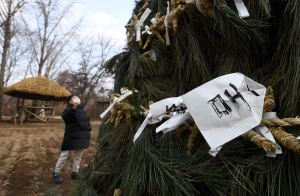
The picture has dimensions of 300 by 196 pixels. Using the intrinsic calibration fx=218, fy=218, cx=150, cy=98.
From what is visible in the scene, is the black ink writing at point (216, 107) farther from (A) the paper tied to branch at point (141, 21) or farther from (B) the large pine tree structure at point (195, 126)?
(A) the paper tied to branch at point (141, 21)

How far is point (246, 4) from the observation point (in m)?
0.49

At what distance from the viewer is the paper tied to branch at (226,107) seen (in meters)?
0.38

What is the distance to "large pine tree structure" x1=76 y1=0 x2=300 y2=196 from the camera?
41 cm

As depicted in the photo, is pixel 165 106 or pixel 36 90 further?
pixel 36 90

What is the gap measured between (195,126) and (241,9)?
0.89 feet

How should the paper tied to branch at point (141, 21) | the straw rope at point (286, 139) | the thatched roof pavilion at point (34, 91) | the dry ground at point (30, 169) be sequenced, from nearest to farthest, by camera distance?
the straw rope at point (286, 139), the paper tied to branch at point (141, 21), the dry ground at point (30, 169), the thatched roof pavilion at point (34, 91)

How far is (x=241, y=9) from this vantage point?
47cm

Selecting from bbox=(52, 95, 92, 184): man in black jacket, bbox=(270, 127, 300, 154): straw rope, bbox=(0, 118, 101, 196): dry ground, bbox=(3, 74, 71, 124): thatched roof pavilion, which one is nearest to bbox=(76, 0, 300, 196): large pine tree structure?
bbox=(270, 127, 300, 154): straw rope

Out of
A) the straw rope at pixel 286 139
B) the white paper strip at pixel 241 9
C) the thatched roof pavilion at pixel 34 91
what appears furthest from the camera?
the thatched roof pavilion at pixel 34 91

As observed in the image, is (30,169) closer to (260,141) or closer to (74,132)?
(74,132)

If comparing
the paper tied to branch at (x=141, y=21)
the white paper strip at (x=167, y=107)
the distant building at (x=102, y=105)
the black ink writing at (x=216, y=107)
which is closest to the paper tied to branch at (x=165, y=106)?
the white paper strip at (x=167, y=107)

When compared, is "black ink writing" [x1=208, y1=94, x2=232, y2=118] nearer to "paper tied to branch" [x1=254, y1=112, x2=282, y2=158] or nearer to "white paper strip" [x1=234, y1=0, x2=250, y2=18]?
"paper tied to branch" [x1=254, y1=112, x2=282, y2=158]

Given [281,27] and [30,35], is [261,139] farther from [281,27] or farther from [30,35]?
[30,35]

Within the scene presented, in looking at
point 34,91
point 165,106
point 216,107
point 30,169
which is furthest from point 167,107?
point 34,91
